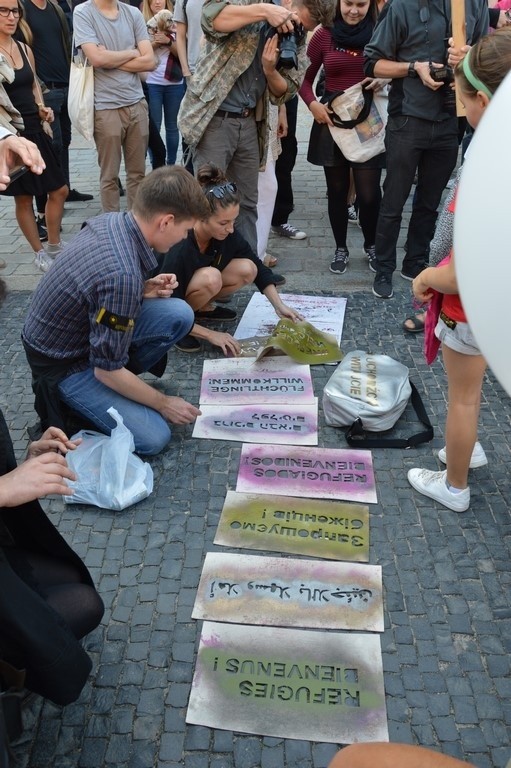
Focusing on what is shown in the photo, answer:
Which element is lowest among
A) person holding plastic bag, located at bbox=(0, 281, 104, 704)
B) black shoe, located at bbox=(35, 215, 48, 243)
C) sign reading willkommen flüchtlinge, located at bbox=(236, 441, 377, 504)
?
black shoe, located at bbox=(35, 215, 48, 243)

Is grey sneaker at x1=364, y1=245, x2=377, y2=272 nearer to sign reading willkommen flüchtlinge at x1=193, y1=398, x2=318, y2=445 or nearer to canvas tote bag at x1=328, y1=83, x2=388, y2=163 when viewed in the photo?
canvas tote bag at x1=328, y1=83, x2=388, y2=163

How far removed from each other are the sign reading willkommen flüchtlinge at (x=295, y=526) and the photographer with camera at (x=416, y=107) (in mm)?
2199

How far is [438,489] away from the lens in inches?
109

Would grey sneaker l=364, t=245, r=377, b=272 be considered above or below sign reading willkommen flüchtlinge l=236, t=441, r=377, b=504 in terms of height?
below

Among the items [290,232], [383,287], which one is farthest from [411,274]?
[290,232]

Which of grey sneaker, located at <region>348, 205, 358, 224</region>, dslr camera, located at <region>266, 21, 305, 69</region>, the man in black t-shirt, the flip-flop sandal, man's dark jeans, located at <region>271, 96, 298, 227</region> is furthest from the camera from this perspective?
grey sneaker, located at <region>348, 205, 358, 224</region>

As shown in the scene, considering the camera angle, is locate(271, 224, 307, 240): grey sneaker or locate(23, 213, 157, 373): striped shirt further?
locate(271, 224, 307, 240): grey sneaker

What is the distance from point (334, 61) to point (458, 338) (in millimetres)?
3064

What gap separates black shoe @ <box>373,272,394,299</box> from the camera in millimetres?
4523

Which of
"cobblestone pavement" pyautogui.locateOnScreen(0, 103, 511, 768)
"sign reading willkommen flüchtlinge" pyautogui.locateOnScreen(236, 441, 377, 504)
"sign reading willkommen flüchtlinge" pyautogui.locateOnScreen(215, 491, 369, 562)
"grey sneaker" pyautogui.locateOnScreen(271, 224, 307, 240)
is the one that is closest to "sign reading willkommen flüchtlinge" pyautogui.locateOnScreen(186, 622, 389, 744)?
"cobblestone pavement" pyautogui.locateOnScreen(0, 103, 511, 768)

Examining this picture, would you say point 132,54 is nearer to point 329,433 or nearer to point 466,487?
point 329,433

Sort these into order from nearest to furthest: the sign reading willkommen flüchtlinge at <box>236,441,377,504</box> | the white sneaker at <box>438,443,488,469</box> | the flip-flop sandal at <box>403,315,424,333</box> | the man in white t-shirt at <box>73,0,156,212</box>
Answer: the sign reading willkommen flüchtlinge at <box>236,441,377,504</box> < the white sneaker at <box>438,443,488,469</box> < the flip-flop sandal at <box>403,315,424,333</box> < the man in white t-shirt at <box>73,0,156,212</box>

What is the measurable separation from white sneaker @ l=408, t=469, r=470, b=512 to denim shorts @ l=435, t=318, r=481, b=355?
0.69 meters

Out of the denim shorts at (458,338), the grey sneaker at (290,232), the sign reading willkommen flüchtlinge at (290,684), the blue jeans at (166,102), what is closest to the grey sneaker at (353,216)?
the grey sneaker at (290,232)
